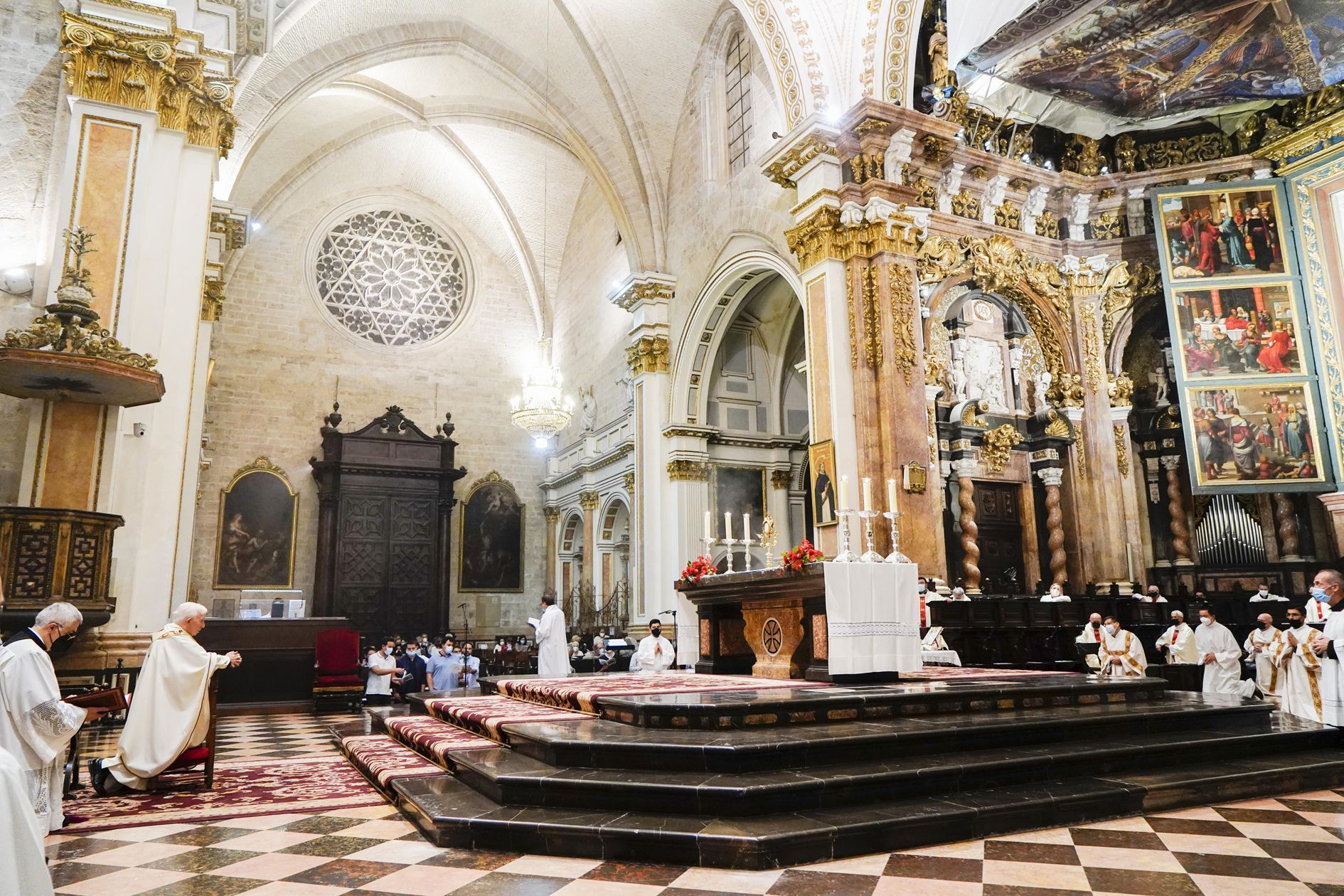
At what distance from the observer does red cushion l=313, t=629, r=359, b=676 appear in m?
11.6

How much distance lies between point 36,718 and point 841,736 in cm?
397

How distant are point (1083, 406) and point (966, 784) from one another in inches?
396

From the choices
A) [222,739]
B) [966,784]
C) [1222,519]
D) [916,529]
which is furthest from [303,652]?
[1222,519]

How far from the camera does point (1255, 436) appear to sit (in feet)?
40.6

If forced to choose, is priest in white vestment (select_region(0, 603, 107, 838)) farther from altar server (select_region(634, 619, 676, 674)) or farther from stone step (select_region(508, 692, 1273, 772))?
altar server (select_region(634, 619, 676, 674))

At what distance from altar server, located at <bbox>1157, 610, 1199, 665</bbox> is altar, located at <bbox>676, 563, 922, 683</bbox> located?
17.1ft

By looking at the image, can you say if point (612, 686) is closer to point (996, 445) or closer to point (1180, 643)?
point (1180, 643)

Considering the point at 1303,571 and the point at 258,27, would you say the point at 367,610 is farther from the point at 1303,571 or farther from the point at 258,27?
the point at 1303,571

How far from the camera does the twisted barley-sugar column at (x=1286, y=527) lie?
12.4m

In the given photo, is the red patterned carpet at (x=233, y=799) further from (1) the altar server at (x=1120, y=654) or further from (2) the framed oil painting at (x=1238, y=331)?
(2) the framed oil painting at (x=1238, y=331)

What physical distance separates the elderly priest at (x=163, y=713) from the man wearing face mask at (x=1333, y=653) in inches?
279

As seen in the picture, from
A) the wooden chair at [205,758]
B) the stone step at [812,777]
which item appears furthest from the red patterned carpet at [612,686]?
the wooden chair at [205,758]

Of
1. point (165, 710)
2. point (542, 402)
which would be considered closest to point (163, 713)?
point (165, 710)

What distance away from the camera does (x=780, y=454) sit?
1683 centimetres
